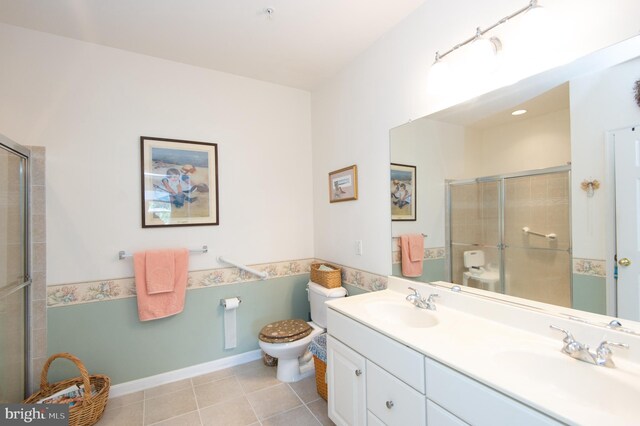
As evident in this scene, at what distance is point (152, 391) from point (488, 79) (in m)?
2.89

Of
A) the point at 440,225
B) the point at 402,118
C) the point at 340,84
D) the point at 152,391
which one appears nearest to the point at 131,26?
the point at 340,84

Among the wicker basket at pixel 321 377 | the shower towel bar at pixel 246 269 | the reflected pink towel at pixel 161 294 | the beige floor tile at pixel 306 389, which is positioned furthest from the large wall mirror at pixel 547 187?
the reflected pink towel at pixel 161 294

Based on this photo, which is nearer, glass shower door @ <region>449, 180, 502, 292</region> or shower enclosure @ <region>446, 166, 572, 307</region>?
shower enclosure @ <region>446, 166, 572, 307</region>

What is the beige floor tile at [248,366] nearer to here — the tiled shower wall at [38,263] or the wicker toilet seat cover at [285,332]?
the wicker toilet seat cover at [285,332]

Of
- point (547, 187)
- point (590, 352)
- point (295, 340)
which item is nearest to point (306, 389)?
point (295, 340)

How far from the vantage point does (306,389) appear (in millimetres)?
2082

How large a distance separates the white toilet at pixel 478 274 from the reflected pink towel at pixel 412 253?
0.28 meters

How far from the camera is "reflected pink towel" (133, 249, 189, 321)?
2.03 metres

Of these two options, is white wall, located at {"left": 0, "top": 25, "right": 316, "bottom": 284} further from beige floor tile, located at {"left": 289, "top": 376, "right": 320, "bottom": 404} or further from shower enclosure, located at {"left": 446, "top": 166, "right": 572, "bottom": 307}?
shower enclosure, located at {"left": 446, "top": 166, "right": 572, "bottom": 307}

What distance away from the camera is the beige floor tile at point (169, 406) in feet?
5.98

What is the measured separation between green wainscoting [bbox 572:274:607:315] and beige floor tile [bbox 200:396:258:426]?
1827mm

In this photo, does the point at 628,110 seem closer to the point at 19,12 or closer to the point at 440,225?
the point at 440,225

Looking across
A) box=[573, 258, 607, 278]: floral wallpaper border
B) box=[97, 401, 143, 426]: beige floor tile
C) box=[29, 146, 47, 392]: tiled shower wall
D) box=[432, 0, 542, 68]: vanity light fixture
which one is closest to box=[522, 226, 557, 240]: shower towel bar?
box=[573, 258, 607, 278]: floral wallpaper border

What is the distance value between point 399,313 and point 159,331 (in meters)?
1.79
